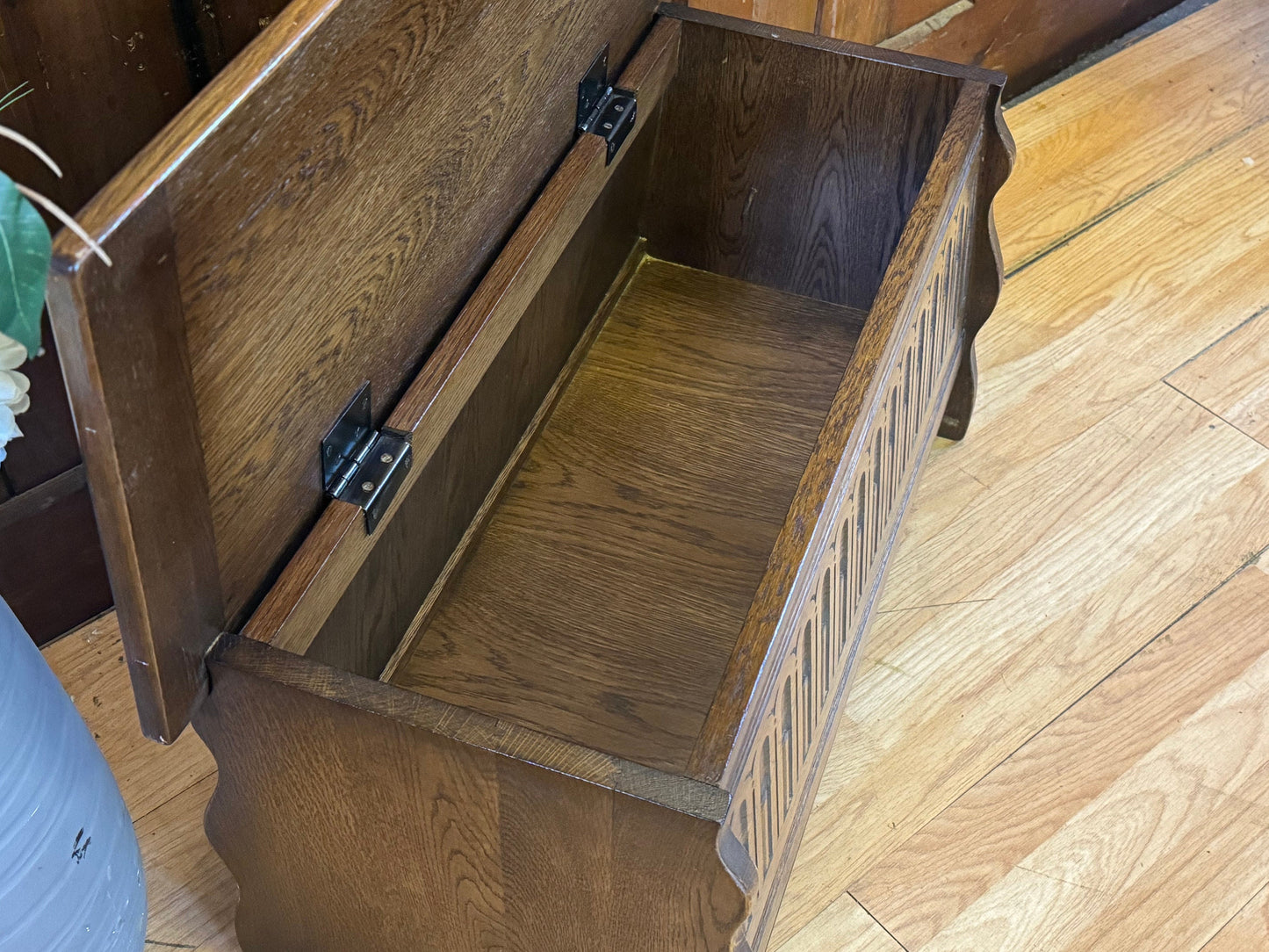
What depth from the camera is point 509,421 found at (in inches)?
50.5

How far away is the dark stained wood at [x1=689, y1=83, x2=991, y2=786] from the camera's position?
0.80 m

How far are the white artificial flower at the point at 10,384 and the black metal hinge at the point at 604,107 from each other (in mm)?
673

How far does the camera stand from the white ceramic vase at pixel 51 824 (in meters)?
0.78

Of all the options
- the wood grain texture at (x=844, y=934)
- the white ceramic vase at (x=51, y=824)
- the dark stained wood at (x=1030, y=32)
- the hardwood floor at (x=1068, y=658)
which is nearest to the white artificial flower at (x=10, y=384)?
the white ceramic vase at (x=51, y=824)

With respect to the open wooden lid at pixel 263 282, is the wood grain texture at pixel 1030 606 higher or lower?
lower

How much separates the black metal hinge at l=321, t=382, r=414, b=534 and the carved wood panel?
0.30 meters

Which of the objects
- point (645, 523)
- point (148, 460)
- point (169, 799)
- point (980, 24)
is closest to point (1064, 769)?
point (645, 523)

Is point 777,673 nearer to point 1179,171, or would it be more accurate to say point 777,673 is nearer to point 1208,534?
point 1208,534

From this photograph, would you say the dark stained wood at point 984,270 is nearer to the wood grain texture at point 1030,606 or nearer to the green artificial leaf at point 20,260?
the wood grain texture at point 1030,606

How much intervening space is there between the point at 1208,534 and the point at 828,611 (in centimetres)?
71

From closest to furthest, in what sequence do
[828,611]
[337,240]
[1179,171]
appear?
[337,240]
[828,611]
[1179,171]

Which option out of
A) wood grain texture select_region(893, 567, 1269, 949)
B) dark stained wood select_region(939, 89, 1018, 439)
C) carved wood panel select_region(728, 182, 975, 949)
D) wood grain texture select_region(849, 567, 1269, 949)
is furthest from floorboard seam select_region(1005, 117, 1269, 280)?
wood grain texture select_region(893, 567, 1269, 949)

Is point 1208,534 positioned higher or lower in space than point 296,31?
lower

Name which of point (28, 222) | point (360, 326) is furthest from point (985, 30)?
point (28, 222)
